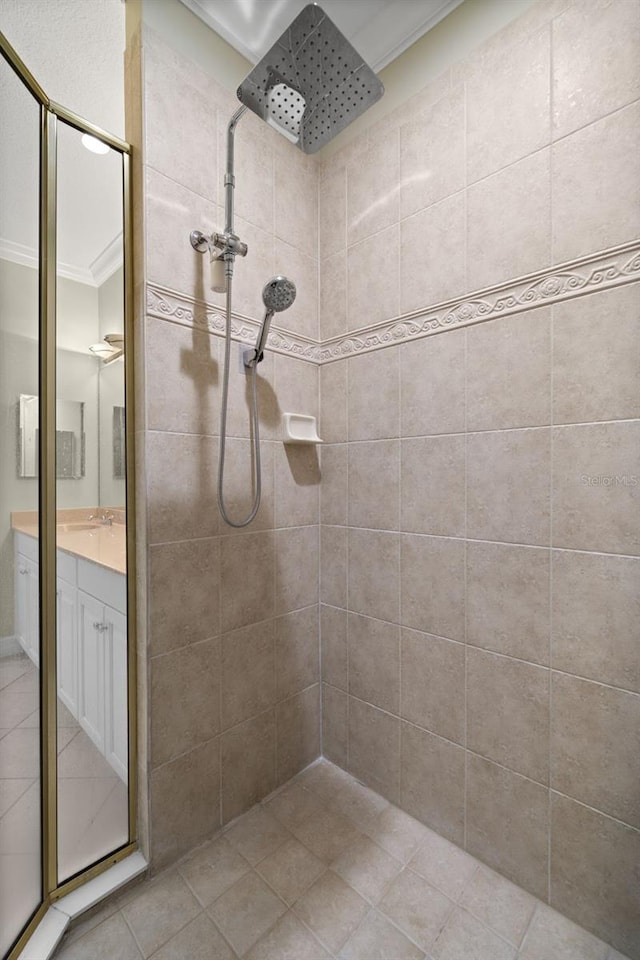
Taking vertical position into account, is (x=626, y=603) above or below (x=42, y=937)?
above

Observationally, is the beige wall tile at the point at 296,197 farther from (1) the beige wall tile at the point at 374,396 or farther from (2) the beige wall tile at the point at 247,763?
(2) the beige wall tile at the point at 247,763

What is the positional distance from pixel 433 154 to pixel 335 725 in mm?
1992

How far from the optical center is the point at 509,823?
1173mm

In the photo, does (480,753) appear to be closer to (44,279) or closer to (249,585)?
(249,585)

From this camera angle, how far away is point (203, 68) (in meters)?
1.32

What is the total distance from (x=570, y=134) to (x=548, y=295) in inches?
15.4

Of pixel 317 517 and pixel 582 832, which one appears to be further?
pixel 317 517

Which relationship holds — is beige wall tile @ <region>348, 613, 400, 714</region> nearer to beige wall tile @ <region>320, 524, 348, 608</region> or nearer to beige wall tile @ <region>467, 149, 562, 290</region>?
beige wall tile @ <region>320, 524, 348, 608</region>

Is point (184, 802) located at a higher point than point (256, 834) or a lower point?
higher

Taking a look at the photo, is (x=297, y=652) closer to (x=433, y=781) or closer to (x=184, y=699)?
(x=184, y=699)

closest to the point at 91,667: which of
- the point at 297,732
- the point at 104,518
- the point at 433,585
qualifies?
the point at 104,518

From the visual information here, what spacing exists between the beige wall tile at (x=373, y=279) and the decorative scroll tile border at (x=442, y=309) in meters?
0.05

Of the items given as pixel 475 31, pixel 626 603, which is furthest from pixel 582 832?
pixel 475 31

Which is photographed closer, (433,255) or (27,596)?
(27,596)
